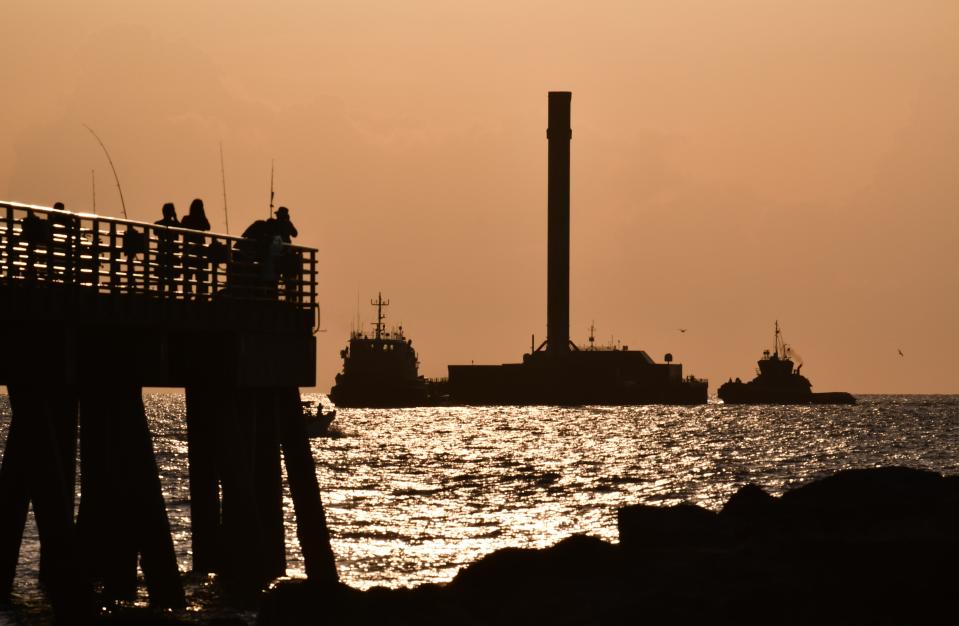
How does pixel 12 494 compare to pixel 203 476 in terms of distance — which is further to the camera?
pixel 203 476

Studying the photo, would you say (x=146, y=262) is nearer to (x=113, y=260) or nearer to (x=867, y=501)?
(x=113, y=260)

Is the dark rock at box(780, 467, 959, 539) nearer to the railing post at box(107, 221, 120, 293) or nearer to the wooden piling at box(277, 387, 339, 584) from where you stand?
the wooden piling at box(277, 387, 339, 584)

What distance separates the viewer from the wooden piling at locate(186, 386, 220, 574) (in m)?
28.9

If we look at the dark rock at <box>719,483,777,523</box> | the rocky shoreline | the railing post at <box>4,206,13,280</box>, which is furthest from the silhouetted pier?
the dark rock at <box>719,483,777,523</box>

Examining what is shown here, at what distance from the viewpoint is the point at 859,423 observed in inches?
5999

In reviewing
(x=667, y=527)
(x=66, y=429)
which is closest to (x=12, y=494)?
(x=66, y=429)

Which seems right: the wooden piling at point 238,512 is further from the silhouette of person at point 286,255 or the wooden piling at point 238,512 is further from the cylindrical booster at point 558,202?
the cylindrical booster at point 558,202

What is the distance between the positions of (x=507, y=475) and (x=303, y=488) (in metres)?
45.6

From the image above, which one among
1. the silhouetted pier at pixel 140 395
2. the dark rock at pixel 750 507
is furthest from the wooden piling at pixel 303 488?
the dark rock at pixel 750 507

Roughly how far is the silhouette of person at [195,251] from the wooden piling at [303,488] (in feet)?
8.06

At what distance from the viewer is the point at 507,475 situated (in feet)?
247

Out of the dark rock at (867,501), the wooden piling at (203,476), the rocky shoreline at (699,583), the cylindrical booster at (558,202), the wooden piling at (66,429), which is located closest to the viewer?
the rocky shoreline at (699,583)

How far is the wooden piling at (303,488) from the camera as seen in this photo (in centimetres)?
3000

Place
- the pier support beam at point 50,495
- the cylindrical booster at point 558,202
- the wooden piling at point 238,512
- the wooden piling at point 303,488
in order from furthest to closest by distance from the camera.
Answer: the cylindrical booster at point 558,202, the wooden piling at point 303,488, the wooden piling at point 238,512, the pier support beam at point 50,495
